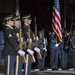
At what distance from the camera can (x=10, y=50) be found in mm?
9594

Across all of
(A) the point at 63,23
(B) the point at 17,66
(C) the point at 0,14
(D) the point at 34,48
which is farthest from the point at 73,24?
(B) the point at 17,66

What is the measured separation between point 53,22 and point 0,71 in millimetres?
2401

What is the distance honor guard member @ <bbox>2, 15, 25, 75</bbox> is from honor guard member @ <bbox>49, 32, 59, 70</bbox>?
16.1ft

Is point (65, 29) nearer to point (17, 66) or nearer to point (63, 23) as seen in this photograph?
point (63, 23)

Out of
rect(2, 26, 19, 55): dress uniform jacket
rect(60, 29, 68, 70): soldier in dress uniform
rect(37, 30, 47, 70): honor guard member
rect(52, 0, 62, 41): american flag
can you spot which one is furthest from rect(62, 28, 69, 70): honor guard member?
rect(2, 26, 19, 55): dress uniform jacket

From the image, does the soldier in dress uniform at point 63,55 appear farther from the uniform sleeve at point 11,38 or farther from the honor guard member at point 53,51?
the uniform sleeve at point 11,38

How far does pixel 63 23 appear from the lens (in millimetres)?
15750

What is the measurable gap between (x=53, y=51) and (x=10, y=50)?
5.17 m

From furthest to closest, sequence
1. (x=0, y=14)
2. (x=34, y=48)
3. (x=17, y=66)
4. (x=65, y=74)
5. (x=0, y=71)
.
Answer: (x=0, y=14)
(x=0, y=71)
(x=65, y=74)
(x=34, y=48)
(x=17, y=66)

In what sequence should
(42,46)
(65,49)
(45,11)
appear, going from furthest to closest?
(45,11) < (65,49) < (42,46)

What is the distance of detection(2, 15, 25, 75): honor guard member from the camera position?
9531 mm

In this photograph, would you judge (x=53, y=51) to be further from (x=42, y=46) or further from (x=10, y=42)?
(x=10, y=42)

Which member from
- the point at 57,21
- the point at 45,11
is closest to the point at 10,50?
the point at 57,21

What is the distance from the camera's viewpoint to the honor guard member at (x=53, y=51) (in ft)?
47.7
